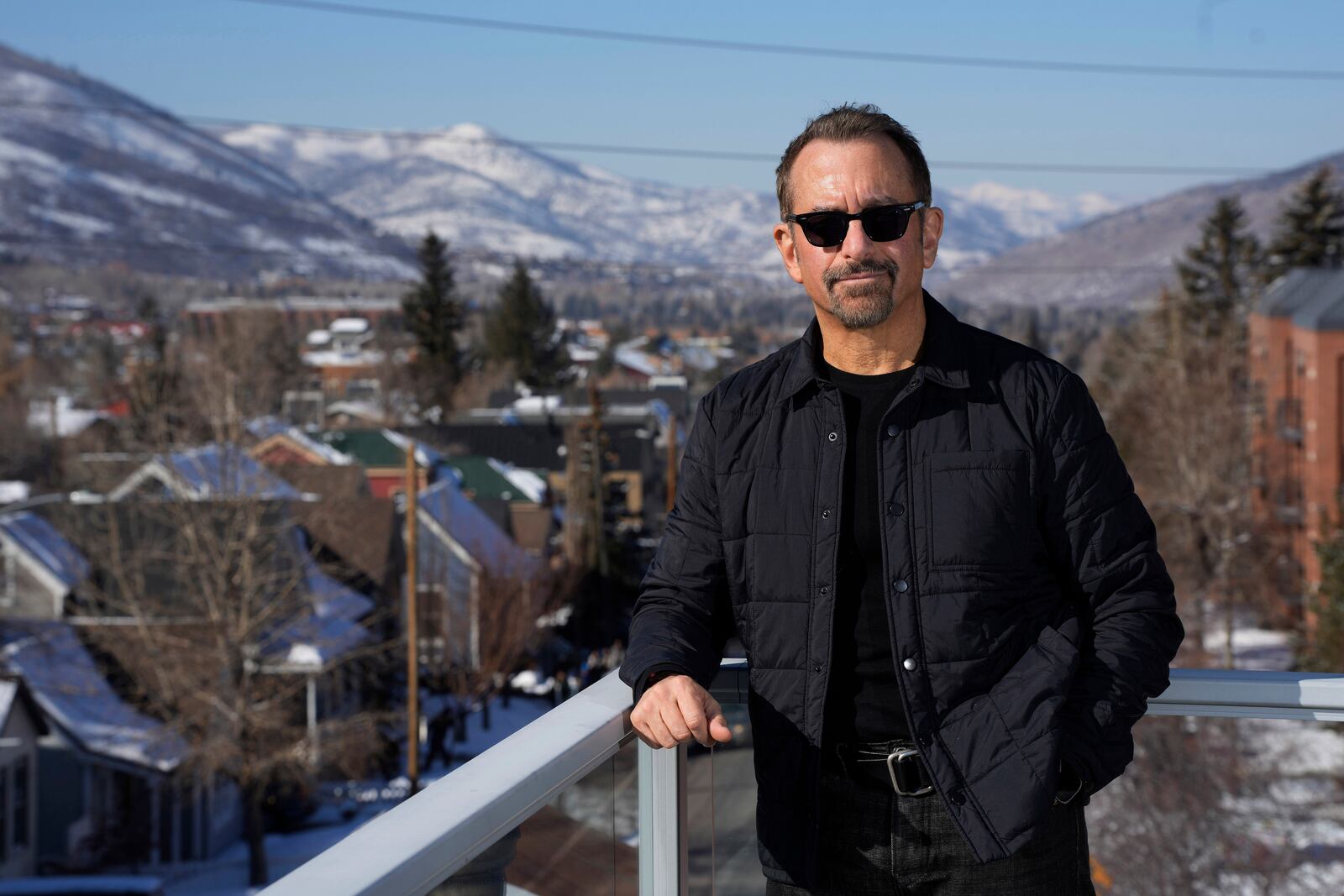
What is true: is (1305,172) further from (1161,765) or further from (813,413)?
(813,413)

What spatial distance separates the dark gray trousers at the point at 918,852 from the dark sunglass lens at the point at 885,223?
85 cm

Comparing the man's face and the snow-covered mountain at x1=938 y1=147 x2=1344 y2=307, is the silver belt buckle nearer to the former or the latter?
the man's face

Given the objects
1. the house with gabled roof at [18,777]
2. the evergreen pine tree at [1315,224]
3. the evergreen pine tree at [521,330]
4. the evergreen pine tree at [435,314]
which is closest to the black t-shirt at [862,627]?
the house with gabled roof at [18,777]

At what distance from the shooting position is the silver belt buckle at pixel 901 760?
86.4 inches

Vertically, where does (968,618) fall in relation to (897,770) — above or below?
above

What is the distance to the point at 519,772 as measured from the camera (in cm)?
183

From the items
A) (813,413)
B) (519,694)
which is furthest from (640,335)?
(813,413)

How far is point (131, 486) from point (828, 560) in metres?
27.1

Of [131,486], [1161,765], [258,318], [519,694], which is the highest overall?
[258,318]

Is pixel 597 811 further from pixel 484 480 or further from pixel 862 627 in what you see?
pixel 484 480

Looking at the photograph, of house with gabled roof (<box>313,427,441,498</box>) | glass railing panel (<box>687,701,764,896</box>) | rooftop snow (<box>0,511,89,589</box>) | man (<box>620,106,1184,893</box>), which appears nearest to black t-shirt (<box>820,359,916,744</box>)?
man (<box>620,106,1184,893</box>)

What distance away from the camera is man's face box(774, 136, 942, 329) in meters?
2.27

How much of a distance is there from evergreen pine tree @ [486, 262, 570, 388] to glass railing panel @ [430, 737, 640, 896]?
76612 millimetres

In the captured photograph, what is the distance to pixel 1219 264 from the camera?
5231cm
